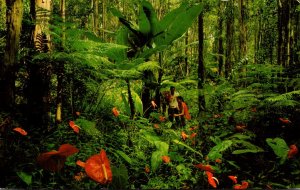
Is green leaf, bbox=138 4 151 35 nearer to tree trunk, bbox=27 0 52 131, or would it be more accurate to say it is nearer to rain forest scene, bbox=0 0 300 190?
rain forest scene, bbox=0 0 300 190

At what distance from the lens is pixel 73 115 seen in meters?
3.99

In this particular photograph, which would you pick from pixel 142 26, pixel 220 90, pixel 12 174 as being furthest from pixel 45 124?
pixel 220 90

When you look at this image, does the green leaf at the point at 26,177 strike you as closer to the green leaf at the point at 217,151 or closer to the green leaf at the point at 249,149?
the green leaf at the point at 217,151

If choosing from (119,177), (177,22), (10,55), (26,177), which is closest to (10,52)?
(10,55)

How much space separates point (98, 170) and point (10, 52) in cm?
202

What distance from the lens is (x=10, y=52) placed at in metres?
2.84

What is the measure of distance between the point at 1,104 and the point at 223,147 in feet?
7.00

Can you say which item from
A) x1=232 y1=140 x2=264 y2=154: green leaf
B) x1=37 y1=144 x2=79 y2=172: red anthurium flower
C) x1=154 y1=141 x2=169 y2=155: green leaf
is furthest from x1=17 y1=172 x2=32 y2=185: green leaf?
x1=232 y1=140 x2=264 y2=154: green leaf

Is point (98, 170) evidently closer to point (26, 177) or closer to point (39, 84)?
point (26, 177)

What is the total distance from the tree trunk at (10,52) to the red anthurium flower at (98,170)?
6.27 feet

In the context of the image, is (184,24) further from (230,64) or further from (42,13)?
(230,64)

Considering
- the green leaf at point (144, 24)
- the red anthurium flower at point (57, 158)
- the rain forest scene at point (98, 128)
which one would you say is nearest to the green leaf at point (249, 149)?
→ the rain forest scene at point (98, 128)

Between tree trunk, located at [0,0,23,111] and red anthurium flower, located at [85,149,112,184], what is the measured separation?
191 centimetres

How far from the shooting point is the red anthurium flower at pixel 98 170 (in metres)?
1.21
